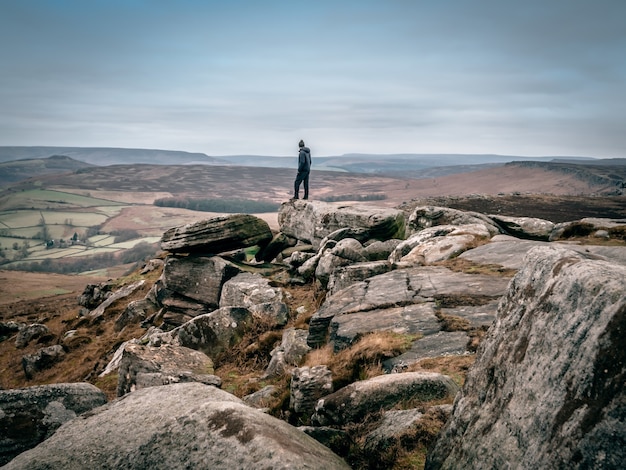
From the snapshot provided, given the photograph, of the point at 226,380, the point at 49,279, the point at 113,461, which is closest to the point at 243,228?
the point at 226,380

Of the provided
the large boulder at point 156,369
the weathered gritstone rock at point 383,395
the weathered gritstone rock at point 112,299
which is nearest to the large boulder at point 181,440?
the weathered gritstone rock at point 383,395

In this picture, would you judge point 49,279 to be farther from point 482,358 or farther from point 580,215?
point 482,358

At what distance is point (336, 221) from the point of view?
28688mm

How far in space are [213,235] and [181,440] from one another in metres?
20.3

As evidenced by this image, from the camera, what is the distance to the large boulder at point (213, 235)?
83.1 feet

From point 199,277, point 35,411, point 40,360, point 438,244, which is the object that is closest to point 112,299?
point 40,360

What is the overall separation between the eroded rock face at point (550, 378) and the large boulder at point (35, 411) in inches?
325

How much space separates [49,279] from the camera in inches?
4382

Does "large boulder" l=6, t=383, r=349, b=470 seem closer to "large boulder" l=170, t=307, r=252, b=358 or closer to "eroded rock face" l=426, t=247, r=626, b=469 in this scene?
"eroded rock face" l=426, t=247, r=626, b=469

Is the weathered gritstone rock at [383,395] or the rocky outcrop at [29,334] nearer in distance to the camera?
the weathered gritstone rock at [383,395]

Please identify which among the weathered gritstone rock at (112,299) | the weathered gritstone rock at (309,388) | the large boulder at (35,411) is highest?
the weathered gritstone rock at (309,388)

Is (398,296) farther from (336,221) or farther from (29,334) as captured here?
(29,334)

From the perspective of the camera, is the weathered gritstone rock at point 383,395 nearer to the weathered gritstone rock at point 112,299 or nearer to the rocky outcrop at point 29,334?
the weathered gritstone rock at point 112,299

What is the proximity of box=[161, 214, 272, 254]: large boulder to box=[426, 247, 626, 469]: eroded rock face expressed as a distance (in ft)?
70.8
